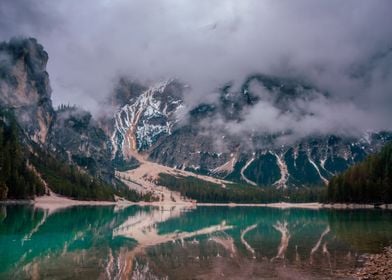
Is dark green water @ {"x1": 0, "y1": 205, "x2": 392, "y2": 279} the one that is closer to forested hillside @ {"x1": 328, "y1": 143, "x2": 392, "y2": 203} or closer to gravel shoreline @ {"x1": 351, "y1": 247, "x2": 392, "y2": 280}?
gravel shoreline @ {"x1": 351, "y1": 247, "x2": 392, "y2": 280}

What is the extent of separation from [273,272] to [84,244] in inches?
952

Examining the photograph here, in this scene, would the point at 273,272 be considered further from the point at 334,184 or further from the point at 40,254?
the point at 334,184

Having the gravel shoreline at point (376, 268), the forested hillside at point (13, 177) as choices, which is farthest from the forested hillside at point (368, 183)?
the forested hillside at point (13, 177)

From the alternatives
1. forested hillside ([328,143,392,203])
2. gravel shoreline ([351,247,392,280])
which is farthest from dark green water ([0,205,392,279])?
forested hillside ([328,143,392,203])

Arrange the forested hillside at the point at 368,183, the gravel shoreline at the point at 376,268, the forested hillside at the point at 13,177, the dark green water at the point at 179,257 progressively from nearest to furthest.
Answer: the gravel shoreline at the point at 376,268 → the dark green water at the point at 179,257 → the forested hillside at the point at 368,183 → the forested hillside at the point at 13,177

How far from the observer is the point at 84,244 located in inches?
1865

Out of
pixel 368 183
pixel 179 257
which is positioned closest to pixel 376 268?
pixel 179 257

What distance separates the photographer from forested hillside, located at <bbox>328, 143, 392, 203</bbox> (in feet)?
427

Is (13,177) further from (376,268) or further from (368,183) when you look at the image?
(376,268)

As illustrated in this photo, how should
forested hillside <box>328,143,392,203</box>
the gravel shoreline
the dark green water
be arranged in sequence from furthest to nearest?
forested hillside <box>328,143,392,203</box>
the dark green water
the gravel shoreline

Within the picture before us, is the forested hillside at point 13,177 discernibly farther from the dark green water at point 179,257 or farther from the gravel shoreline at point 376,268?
the gravel shoreline at point 376,268

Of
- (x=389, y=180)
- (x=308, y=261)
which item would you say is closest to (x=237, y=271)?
(x=308, y=261)

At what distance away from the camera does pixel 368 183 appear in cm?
13438

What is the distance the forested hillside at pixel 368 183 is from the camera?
130 meters
